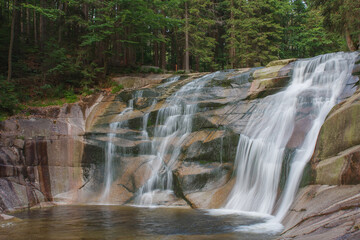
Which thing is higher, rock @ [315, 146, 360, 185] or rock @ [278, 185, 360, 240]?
rock @ [315, 146, 360, 185]

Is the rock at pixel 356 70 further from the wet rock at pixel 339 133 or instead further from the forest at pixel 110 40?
the forest at pixel 110 40

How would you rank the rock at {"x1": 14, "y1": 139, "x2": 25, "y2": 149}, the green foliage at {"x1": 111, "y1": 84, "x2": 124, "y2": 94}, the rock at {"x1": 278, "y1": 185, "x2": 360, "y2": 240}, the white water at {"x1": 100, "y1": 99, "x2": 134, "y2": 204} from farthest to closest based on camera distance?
the green foliage at {"x1": 111, "y1": 84, "x2": 124, "y2": 94}, the white water at {"x1": 100, "y1": 99, "x2": 134, "y2": 204}, the rock at {"x1": 14, "y1": 139, "x2": 25, "y2": 149}, the rock at {"x1": 278, "y1": 185, "x2": 360, "y2": 240}

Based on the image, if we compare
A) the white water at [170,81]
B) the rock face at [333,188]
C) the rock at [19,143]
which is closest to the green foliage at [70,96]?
the rock at [19,143]

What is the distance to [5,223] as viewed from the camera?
27.0 ft

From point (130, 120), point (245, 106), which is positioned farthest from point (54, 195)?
point (245, 106)

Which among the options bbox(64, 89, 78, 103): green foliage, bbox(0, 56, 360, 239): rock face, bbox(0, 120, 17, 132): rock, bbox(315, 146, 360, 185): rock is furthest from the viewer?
bbox(64, 89, 78, 103): green foliage

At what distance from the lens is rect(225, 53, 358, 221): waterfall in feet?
29.0

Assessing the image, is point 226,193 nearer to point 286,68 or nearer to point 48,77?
point 286,68

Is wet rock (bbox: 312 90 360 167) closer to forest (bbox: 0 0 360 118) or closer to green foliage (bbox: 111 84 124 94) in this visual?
forest (bbox: 0 0 360 118)

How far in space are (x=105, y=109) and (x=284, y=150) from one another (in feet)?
29.4

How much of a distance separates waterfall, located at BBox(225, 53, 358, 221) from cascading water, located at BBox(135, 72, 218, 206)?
2662 mm

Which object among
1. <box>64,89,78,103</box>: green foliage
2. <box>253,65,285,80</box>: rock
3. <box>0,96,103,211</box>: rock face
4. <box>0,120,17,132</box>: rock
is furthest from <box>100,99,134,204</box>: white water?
<box>253,65,285,80</box>: rock

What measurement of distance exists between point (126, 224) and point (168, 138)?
5052 mm

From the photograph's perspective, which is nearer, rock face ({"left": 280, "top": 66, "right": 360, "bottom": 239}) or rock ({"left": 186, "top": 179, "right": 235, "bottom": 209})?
rock face ({"left": 280, "top": 66, "right": 360, "bottom": 239})
